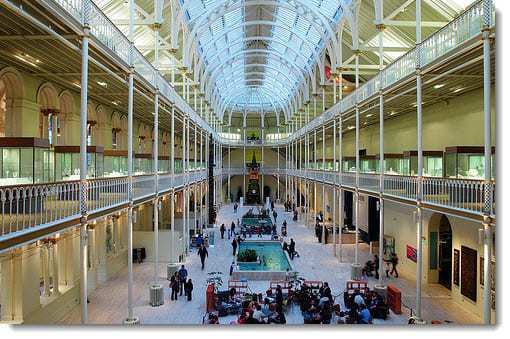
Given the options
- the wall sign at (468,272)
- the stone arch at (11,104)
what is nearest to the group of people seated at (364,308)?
the wall sign at (468,272)

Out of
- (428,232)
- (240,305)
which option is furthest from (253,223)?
(240,305)

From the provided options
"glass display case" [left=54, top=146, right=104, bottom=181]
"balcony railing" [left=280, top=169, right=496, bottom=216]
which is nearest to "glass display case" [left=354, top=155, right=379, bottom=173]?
"balcony railing" [left=280, top=169, right=496, bottom=216]

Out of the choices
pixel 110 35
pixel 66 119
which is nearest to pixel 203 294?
pixel 66 119

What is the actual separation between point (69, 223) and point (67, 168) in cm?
601

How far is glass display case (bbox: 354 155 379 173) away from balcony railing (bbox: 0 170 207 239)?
39.9 feet

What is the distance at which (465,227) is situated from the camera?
1518 centimetres

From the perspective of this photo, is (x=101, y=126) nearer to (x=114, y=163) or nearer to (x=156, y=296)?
(x=114, y=163)

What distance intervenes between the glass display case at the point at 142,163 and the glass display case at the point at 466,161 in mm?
15604

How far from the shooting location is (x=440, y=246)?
1823cm

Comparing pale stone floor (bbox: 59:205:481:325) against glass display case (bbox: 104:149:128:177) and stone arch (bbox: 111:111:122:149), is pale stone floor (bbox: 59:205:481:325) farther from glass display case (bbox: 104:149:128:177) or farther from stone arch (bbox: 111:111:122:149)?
stone arch (bbox: 111:111:122:149)

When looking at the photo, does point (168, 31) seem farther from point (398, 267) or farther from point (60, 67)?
point (398, 267)

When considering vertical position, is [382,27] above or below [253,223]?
above

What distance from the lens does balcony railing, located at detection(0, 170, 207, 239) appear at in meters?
6.49

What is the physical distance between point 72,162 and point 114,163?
426 centimetres
